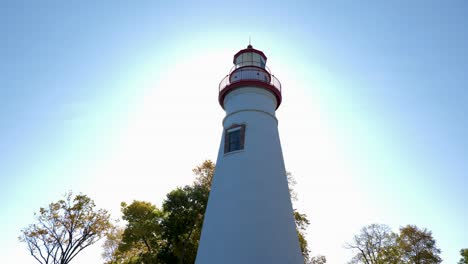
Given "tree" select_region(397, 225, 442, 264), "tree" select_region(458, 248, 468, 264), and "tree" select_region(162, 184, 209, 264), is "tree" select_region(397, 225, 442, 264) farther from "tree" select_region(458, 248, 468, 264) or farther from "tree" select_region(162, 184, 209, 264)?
"tree" select_region(162, 184, 209, 264)

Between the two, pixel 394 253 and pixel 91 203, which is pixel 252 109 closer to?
pixel 91 203

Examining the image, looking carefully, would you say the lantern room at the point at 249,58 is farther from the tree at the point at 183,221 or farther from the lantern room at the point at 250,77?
the tree at the point at 183,221

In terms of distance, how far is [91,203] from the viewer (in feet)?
82.9

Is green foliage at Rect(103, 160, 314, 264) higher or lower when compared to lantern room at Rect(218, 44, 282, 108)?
lower

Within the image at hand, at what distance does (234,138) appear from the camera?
11.8 meters

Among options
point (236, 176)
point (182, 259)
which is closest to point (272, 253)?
point (236, 176)

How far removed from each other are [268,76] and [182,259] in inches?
544

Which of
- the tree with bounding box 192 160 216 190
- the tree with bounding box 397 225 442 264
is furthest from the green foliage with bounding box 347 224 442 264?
the tree with bounding box 192 160 216 190

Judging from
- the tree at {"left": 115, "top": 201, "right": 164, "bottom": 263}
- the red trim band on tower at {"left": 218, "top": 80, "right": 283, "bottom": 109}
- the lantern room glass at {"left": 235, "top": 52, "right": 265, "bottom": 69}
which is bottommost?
the tree at {"left": 115, "top": 201, "right": 164, "bottom": 263}

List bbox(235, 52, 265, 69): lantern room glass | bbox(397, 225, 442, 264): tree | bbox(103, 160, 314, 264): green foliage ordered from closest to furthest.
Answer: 1. bbox(235, 52, 265, 69): lantern room glass
2. bbox(103, 160, 314, 264): green foliage
3. bbox(397, 225, 442, 264): tree

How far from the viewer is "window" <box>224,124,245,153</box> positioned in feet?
37.6

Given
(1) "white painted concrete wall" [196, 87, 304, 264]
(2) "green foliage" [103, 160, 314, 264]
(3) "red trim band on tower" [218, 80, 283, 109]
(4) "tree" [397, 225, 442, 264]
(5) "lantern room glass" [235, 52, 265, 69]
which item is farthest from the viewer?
(4) "tree" [397, 225, 442, 264]

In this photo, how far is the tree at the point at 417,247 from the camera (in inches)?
1204

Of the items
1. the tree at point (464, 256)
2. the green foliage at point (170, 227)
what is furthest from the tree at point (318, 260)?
the tree at point (464, 256)
